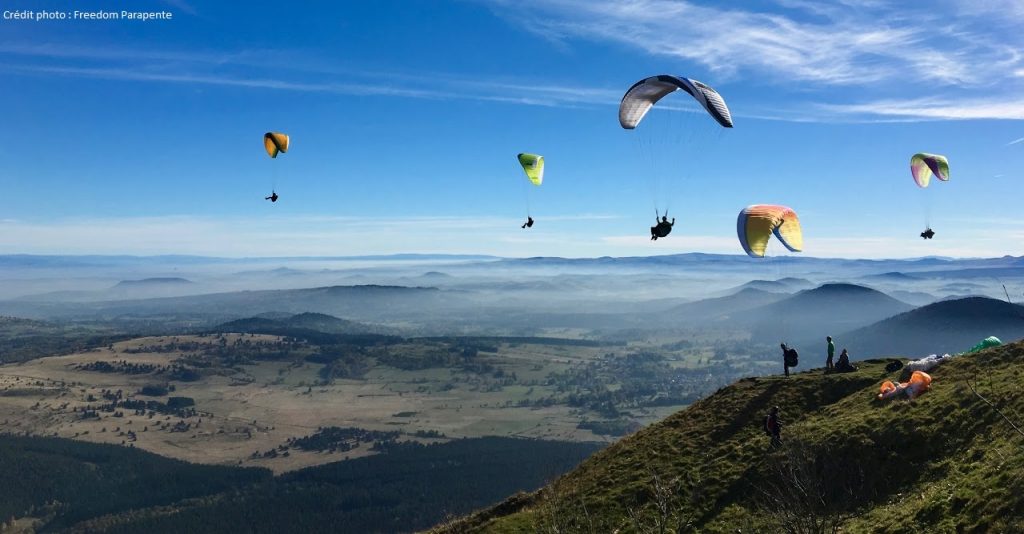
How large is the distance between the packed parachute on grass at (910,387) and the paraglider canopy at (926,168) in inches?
868

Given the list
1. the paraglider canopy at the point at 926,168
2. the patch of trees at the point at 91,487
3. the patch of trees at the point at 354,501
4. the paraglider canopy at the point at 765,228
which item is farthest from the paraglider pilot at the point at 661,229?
the patch of trees at the point at 91,487

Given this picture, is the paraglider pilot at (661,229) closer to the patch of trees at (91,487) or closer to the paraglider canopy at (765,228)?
the paraglider canopy at (765,228)

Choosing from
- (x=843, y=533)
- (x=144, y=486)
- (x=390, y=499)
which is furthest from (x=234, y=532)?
(x=843, y=533)

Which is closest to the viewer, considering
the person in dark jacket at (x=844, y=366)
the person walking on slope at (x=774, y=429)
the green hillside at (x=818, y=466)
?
the green hillside at (x=818, y=466)

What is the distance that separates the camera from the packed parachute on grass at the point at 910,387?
34406 millimetres

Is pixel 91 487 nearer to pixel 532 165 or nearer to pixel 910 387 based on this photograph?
pixel 532 165

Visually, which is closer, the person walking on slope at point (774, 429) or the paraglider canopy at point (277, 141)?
the person walking on slope at point (774, 429)

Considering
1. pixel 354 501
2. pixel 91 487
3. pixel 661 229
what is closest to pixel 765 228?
pixel 661 229

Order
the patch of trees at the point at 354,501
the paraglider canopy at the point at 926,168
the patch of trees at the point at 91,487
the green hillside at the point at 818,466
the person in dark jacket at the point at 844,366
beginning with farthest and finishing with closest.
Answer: the patch of trees at the point at 91,487, the patch of trees at the point at 354,501, the paraglider canopy at the point at 926,168, the person in dark jacket at the point at 844,366, the green hillside at the point at 818,466

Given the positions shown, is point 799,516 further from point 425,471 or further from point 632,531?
point 425,471

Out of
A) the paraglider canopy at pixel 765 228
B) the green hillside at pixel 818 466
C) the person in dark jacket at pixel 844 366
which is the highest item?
the paraglider canopy at pixel 765 228

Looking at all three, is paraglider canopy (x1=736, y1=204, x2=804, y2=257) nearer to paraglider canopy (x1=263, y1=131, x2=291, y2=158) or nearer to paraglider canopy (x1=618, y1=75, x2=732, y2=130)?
paraglider canopy (x1=618, y1=75, x2=732, y2=130)

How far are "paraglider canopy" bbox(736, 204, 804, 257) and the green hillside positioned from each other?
10.4 metres

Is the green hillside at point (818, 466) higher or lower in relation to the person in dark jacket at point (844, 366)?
lower
